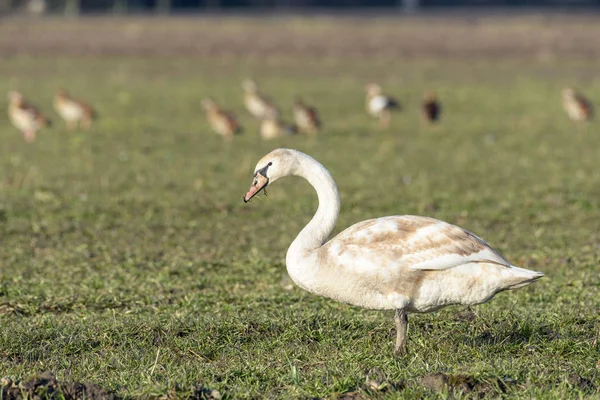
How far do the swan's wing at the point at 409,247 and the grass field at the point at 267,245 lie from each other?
2.08ft

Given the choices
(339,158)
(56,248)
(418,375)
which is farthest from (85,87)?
(418,375)

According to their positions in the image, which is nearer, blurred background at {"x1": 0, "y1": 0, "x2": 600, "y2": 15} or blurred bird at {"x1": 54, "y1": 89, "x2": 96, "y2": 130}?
blurred bird at {"x1": 54, "y1": 89, "x2": 96, "y2": 130}

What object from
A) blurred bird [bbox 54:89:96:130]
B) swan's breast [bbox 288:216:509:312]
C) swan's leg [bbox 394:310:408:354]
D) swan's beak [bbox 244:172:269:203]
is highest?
swan's beak [bbox 244:172:269:203]

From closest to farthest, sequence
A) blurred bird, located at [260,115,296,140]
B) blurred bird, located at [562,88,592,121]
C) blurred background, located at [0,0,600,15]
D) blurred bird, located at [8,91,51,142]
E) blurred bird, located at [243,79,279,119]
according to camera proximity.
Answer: blurred bird, located at [8,91,51,142] < blurred bird, located at [260,115,296,140] < blurred bird, located at [562,88,592,121] < blurred bird, located at [243,79,279,119] < blurred background, located at [0,0,600,15]

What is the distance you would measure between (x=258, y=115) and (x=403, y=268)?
18.4 m

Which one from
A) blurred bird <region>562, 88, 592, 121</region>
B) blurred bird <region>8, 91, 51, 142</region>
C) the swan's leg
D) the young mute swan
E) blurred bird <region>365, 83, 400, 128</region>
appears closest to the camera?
the young mute swan

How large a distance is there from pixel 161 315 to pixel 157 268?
206cm

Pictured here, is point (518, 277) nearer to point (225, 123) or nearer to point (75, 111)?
point (225, 123)

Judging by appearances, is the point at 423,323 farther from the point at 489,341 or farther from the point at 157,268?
the point at 157,268

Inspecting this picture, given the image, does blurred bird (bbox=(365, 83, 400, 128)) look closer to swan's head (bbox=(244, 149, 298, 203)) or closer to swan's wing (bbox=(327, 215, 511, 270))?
swan's head (bbox=(244, 149, 298, 203))

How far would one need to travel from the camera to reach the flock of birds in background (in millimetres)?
21609

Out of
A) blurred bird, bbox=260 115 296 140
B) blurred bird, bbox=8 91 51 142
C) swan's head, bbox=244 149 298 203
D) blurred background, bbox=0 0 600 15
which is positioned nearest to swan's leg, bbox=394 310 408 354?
swan's head, bbox=244 149 298 203

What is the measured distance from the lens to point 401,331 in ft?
22.8

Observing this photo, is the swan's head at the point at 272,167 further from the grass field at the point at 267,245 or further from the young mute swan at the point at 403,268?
the grass field at the point at 267,245
